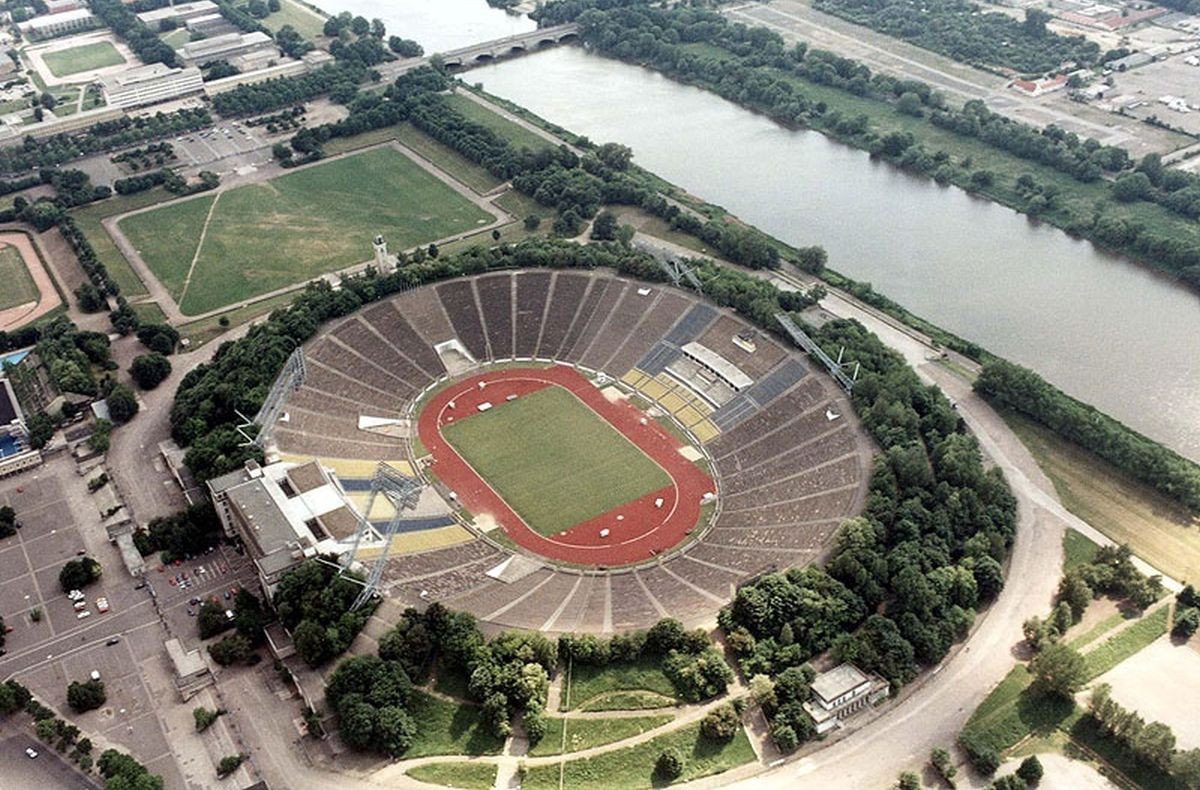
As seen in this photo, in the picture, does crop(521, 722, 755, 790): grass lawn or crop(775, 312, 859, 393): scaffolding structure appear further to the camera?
crop(775, 312, 859, 393): scaffolding structure

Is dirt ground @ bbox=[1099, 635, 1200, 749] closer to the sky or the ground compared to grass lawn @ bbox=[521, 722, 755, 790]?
closer to the sky

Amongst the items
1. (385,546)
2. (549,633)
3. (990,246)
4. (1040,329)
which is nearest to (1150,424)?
(1040,329)

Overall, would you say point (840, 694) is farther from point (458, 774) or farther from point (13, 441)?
point (13, 441)

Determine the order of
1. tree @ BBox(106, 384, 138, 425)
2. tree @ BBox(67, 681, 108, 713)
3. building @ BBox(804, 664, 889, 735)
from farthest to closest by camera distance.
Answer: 1. tree @ BBox(106, 384, 138, 425)
2. tree @ BBox(67, 681, 108, 713)
3. building @ BBox(804, 664, 889, 735)

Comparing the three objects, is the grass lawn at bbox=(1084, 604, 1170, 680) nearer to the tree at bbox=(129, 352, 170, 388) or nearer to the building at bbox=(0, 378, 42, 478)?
the tree at bbox=(129, 352, 170, 388)

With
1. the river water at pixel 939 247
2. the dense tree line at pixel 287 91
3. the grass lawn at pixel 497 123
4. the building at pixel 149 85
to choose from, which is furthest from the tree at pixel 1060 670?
the building at pixel 149 85

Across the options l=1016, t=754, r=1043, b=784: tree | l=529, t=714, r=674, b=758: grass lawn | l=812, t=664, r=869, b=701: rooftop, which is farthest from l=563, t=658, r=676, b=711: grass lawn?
l=1016, t=754, r=1043, b=784: tree

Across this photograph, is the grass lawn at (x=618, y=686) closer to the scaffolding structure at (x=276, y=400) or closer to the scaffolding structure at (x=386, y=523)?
the scaffolding structure at (x=386, y=523)

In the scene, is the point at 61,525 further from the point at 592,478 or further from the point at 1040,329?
the point at 1040,329
